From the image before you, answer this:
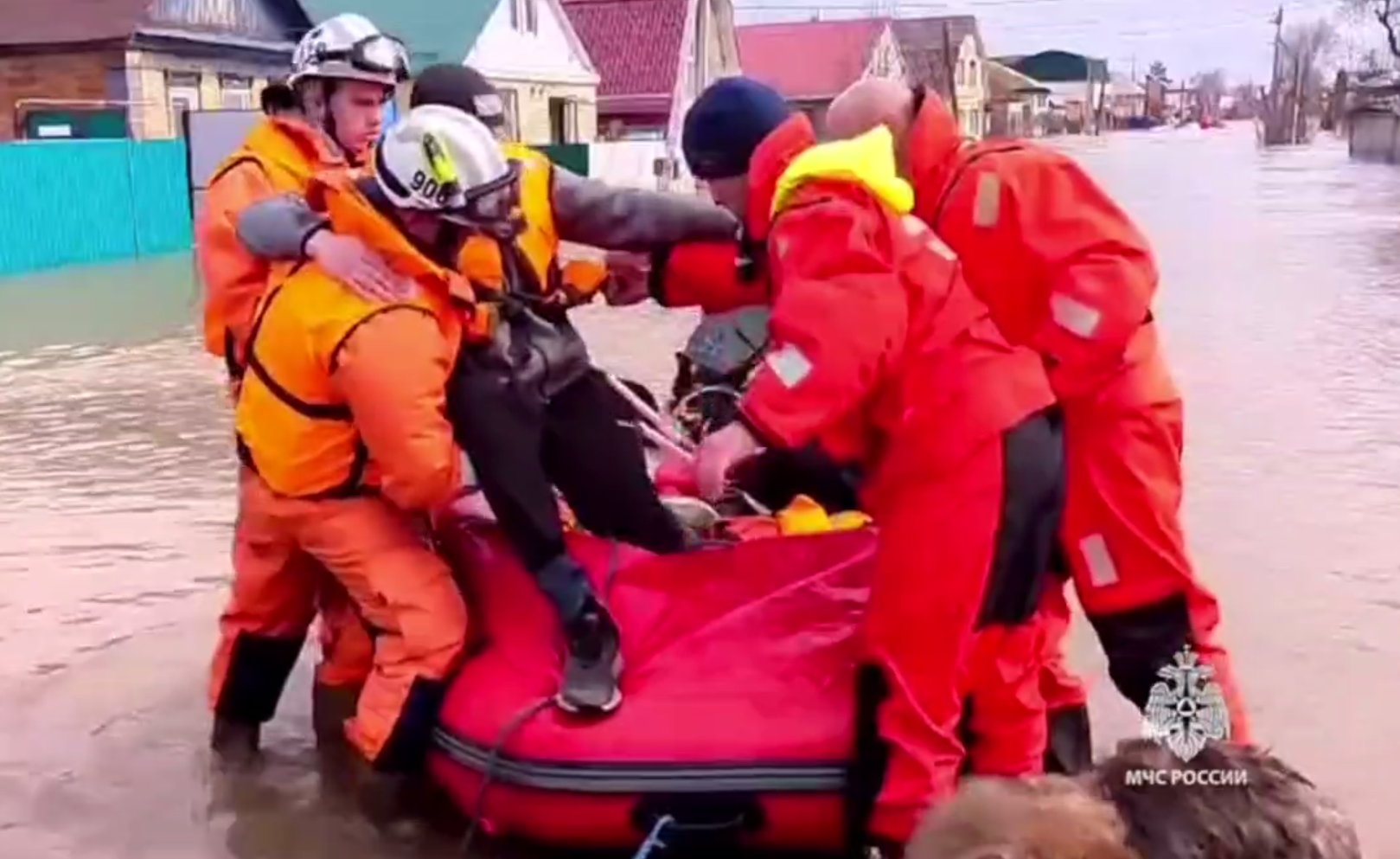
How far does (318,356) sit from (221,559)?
2843 mm

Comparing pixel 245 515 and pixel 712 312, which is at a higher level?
pixel 712 312

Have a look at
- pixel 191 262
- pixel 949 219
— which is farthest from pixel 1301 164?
pixel 949 219

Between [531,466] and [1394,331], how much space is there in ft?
31.7

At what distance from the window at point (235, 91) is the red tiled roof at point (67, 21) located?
2.62 m

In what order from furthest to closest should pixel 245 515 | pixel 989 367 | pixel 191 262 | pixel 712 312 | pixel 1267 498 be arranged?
pixel 191 262 → pixel 1267 498 → pixel 712 312 → pixel 245 515 → pixel 989 367

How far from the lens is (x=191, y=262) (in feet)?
66.6

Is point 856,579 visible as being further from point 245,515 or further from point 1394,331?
point 1394,331

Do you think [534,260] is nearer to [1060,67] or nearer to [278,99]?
[278,99]

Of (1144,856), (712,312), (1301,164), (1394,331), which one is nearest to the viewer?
(1144,856)

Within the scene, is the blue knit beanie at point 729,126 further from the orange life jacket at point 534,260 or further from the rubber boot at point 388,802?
the rubber boot at point 388,802

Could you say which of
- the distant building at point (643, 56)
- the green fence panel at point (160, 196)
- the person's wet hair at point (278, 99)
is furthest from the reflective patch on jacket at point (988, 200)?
the distant building at point (643, 56)

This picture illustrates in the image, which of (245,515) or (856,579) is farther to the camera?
(245,515)

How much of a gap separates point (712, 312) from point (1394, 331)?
8.63 metres

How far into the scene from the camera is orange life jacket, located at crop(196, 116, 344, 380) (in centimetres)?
453
